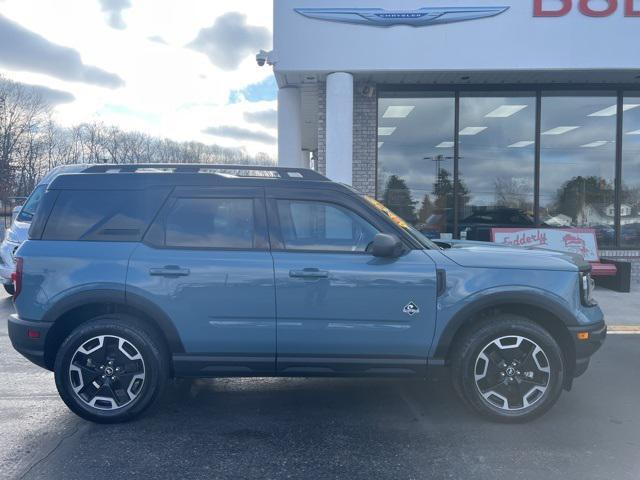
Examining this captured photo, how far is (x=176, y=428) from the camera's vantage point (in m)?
3.88

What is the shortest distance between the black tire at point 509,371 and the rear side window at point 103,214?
2.60 m

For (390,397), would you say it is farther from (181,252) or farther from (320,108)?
(320,108)

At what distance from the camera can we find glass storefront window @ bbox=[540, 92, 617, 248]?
11.0 m

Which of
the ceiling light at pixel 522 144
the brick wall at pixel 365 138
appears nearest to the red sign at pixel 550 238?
the ceiling light at pixel 522 144

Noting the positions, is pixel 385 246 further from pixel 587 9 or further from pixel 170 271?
pixel 587 9

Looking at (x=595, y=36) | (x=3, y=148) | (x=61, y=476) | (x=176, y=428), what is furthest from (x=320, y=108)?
(x=3, y=148)

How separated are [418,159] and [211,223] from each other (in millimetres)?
8046

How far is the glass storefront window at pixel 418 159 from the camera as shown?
1102cm

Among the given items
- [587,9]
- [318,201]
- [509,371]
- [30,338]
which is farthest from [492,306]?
[587,9]

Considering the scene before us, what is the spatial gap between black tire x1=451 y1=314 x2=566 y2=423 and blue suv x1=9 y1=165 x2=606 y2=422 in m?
0.01

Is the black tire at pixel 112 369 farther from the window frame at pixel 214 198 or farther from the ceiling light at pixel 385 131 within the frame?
the ceiling light at pixel 385 131

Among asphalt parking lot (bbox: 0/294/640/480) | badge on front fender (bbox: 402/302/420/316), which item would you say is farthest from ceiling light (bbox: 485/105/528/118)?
badge on front fender (bbox: 402/302/420/316)

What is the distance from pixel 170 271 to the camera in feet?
12.7

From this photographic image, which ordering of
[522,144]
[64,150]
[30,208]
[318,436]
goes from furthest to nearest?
1. [64,150]
2. [522,144]
3. [30,208]
4. [318,436]
